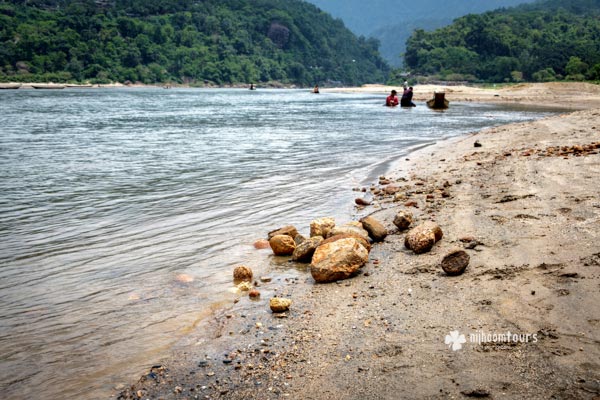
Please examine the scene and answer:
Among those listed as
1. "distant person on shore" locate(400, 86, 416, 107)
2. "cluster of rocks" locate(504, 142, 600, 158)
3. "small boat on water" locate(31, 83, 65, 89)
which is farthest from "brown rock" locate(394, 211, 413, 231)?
"small boat on water" locate(31, 83, 65, 89)

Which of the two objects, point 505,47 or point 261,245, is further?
point 505,47

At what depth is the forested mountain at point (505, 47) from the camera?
117500 millimetres

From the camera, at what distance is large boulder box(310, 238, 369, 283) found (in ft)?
20.6

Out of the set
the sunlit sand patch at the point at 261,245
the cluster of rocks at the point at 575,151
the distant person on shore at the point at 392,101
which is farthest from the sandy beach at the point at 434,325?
the distant person on shore at the point at 392,101

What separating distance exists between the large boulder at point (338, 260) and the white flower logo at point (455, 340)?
78.0 inches

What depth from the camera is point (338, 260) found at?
634 centimetres

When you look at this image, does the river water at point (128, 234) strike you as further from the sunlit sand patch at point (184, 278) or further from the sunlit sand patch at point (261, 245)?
the sunlit sand patch at point (261, 245)

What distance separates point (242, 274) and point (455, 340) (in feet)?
10.2

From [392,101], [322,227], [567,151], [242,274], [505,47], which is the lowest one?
[242,274]

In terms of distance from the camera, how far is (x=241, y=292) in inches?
246

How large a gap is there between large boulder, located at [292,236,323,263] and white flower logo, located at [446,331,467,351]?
2.99 meters

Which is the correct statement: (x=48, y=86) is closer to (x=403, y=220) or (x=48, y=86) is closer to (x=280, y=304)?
(x=403, y=220)

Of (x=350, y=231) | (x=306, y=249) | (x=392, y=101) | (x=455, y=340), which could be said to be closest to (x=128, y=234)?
(x=306, y=249)

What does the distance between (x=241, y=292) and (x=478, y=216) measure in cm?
403
